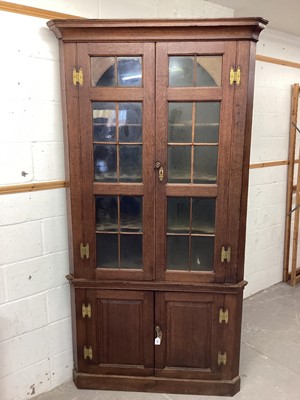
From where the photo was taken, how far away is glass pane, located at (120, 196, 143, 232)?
76.3 inches

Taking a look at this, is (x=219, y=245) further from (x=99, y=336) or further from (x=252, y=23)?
(x=252, y=23)

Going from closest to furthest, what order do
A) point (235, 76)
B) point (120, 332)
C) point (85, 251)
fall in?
point (235, 76) < point (85, 251) < point (120, 332)

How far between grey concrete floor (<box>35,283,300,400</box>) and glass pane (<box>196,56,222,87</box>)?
5.84 feet

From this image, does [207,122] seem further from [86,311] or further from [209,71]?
[86,311]

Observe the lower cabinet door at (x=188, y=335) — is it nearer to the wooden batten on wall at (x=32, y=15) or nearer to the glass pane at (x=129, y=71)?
the wooden batten on wall at (x=32, y=15)

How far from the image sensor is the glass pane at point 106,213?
1943 mm

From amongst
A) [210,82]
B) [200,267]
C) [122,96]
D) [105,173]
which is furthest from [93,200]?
[210,82]

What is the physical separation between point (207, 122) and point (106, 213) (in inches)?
28.8

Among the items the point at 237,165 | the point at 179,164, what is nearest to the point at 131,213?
the point at 179,164

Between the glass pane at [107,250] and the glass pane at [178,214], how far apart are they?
1.06 feet

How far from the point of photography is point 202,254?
199cm

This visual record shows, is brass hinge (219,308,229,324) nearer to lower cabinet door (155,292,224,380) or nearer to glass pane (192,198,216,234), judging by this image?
lower cabinet door (155,292,224,380)

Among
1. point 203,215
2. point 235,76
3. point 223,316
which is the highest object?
point 235,76

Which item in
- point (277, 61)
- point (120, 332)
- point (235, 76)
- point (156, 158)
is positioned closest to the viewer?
point (235, 76)
